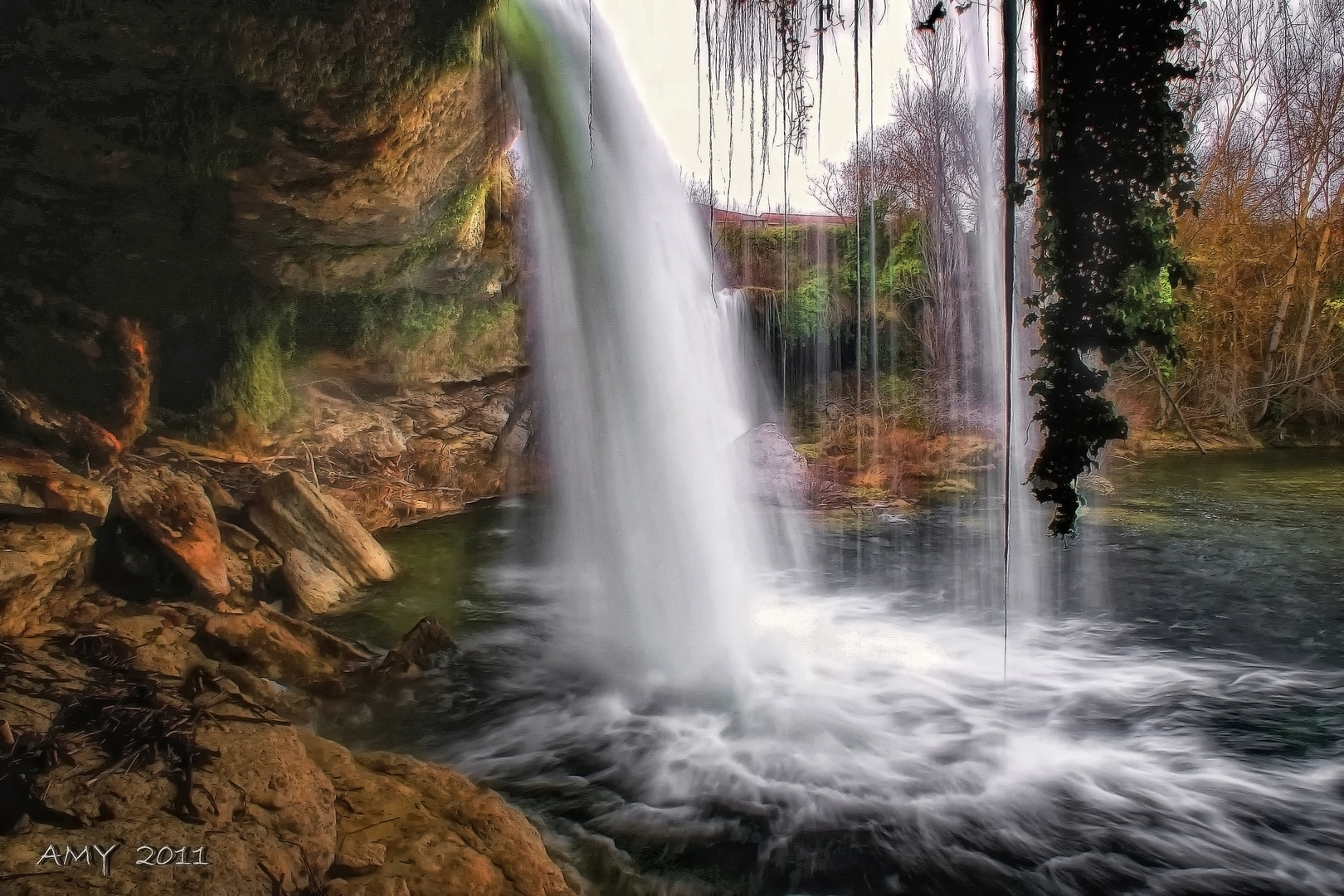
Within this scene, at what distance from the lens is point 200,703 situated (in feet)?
13.1

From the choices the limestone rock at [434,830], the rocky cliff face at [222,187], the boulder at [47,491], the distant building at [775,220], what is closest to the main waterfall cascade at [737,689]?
the limestone rock at [434,830]

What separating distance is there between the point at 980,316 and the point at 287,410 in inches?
558

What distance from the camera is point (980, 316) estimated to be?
1627 cm

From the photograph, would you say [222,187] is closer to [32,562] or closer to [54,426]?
[54,426]

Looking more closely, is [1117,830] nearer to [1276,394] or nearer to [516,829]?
[516,829]

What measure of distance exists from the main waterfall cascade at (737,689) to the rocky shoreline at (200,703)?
2.49 ft

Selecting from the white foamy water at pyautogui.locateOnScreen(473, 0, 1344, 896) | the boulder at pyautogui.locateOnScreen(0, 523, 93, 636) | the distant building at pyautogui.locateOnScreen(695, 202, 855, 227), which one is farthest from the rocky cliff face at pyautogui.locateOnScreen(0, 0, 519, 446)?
the distant building at pyautogui.locateOnScreen(695, 202, 855, 227)

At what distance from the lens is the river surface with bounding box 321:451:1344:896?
11.5 feet

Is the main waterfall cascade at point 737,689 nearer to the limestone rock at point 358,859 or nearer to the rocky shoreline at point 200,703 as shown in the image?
the rocky shoreline at point 200,703

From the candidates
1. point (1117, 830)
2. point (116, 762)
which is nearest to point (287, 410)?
point (116, 762)

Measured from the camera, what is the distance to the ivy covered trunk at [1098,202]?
498cm

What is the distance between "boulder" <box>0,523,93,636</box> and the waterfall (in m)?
3.82

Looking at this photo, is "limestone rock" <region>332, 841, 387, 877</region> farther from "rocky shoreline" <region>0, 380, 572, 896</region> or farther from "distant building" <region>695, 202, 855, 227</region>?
"distant building" <region>695, 202, 855, 227</region>

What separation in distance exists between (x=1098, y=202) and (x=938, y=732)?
396 centimetres
